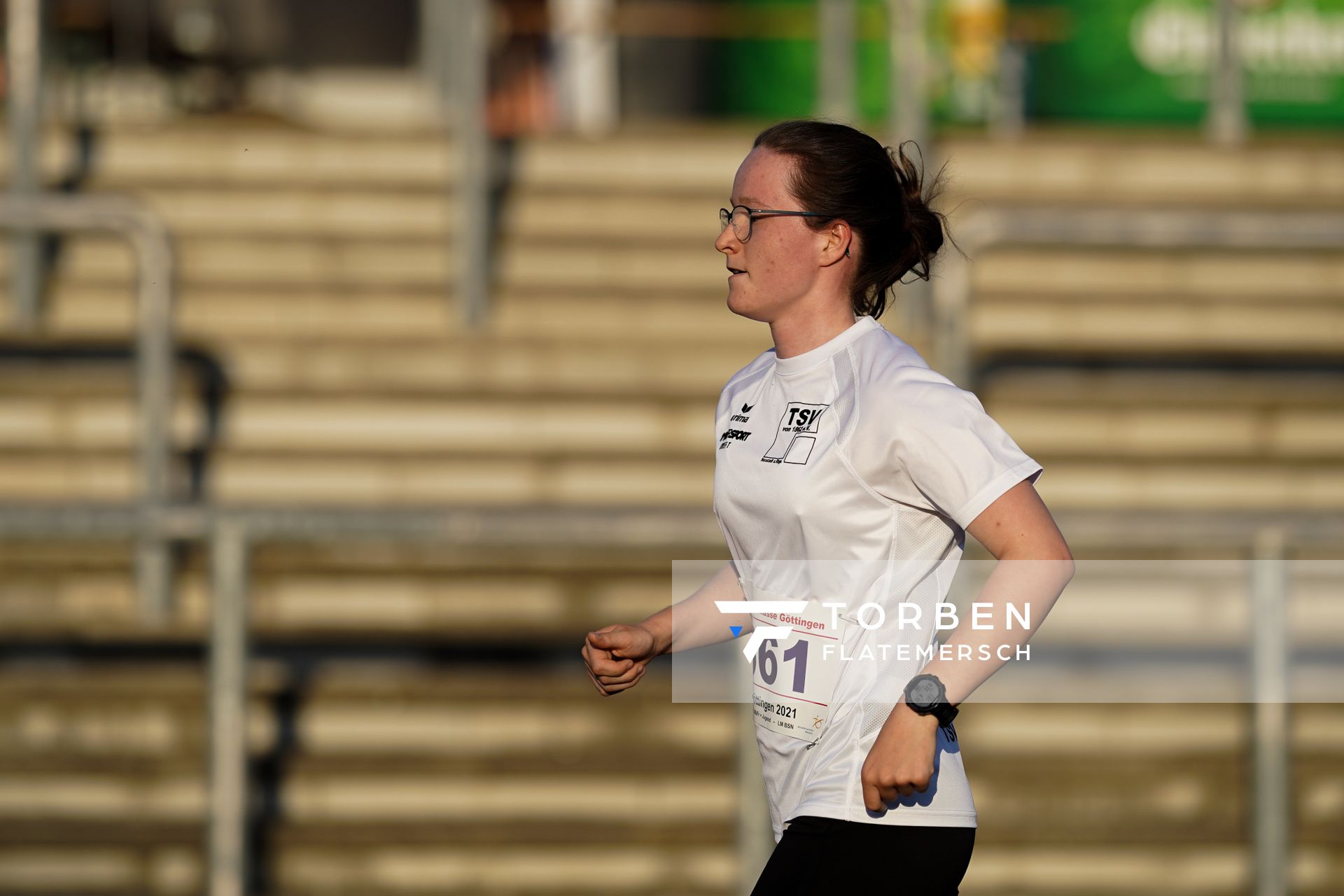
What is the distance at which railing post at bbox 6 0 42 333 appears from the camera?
6.88 m

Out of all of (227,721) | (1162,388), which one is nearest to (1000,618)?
(227,721)

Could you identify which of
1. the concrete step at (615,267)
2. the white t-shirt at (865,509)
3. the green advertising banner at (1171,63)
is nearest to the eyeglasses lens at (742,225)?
the white t-shirt at (865,509)

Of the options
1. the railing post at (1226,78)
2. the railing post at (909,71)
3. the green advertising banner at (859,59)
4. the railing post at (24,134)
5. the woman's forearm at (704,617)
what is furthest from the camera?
the green advertising banner at (859,59)

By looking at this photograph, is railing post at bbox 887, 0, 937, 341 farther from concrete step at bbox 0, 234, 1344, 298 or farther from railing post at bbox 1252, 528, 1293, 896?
railing post at bbox 1252, 528, 1293, 896

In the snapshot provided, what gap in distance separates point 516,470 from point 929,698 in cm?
421

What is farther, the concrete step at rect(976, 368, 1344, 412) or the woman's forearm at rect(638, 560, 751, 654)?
the concrete step at rect(976, 368, 1344, 412)

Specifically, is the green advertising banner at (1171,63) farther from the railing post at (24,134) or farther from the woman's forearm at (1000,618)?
the woman's forearm at (1000,618)

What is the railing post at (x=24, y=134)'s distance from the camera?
688cm

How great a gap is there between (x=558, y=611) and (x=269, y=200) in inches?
116

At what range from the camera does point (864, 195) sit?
2521mm

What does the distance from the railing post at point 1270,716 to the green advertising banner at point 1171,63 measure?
8.30 metres

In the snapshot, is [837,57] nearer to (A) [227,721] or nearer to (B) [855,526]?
(A) [227,721]

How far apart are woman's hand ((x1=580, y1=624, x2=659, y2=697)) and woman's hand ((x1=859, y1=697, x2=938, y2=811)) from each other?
1.62ft

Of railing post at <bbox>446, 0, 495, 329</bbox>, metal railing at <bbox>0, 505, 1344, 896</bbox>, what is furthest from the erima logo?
railing post at <bbox>446, 0, 495, 329</bbox>
